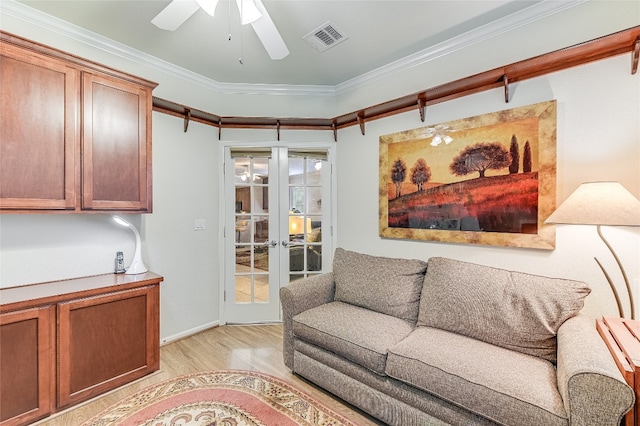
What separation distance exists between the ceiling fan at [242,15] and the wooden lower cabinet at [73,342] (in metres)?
1.84

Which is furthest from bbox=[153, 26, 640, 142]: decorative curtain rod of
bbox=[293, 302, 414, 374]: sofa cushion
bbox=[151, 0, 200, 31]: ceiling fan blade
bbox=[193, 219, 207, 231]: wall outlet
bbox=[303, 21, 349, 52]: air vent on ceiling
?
A: bbox=[293, 302, 414, 374]: sofa cushion

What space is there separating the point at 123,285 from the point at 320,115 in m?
2.61

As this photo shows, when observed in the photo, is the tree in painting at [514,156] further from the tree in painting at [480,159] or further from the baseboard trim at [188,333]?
the baseboard trim at [188,333]

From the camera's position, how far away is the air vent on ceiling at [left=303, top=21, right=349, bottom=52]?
237cm

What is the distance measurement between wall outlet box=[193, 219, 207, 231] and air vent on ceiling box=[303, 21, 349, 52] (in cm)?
211

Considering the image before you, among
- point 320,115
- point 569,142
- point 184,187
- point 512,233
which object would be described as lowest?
point 512,233

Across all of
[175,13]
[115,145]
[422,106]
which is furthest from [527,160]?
[115,145]

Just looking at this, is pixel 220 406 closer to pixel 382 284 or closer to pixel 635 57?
pixel 382 284

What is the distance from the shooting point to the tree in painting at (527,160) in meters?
2.12

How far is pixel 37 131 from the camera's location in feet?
6.32

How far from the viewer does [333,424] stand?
184 cm

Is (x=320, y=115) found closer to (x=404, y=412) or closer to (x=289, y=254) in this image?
(x=289, y=254)

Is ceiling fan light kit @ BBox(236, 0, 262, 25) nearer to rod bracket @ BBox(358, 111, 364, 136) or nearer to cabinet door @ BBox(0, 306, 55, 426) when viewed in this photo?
rod bracket @ BBox(358, 111, 364, 136)

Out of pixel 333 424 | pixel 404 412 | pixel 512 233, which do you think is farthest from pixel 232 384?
pixel 512 233
